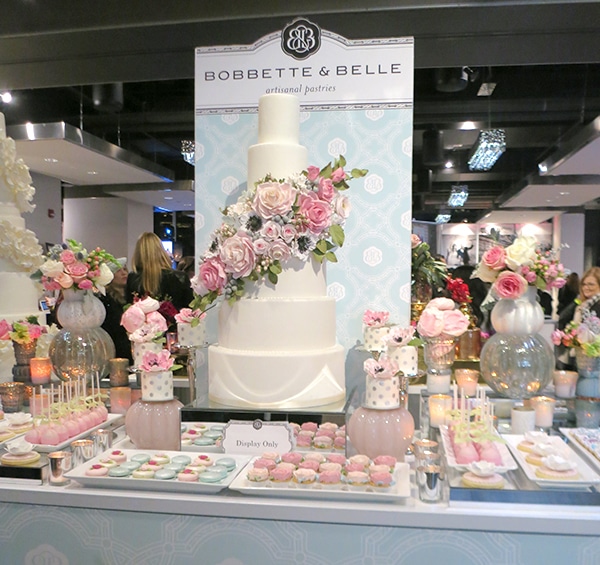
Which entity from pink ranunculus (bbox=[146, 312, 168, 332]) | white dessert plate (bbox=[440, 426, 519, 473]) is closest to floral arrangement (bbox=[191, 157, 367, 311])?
pink ranunculus (bbox=[146, 312, 168, 332])

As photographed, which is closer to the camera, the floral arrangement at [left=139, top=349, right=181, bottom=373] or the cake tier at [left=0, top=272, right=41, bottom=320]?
the floral arrangement at [left=139, top=349, right=181, bottom=373]

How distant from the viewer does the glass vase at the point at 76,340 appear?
2850 mm

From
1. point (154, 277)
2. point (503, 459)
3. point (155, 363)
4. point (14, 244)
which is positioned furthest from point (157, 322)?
point (154, 277)

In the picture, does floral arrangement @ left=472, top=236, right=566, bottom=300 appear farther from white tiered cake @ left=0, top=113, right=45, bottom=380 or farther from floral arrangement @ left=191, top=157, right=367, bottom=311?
white tiered cake @ left=0, top=113, right=45, bottom=380

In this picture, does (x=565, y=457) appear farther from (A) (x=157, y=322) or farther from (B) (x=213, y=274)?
(A) (x=157, y=322)

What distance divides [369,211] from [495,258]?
→ 677 millimetres

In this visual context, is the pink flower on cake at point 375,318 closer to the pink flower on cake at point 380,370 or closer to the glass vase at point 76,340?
the pink flower on cake at point 380,370

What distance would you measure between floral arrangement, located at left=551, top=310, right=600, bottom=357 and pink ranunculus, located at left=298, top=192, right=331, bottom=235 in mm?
1214

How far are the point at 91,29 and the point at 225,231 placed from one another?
2.37 m

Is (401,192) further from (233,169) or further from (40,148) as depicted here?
(40,148)

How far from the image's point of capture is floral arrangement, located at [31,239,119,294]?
2725mm

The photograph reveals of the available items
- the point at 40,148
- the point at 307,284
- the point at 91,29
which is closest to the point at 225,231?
the point at 307,284

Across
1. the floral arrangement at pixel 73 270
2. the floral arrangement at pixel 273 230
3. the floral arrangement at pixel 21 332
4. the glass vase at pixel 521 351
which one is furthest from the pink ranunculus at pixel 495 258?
the floral arrangement at pixel 21 332

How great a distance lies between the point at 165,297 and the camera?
450 cm
